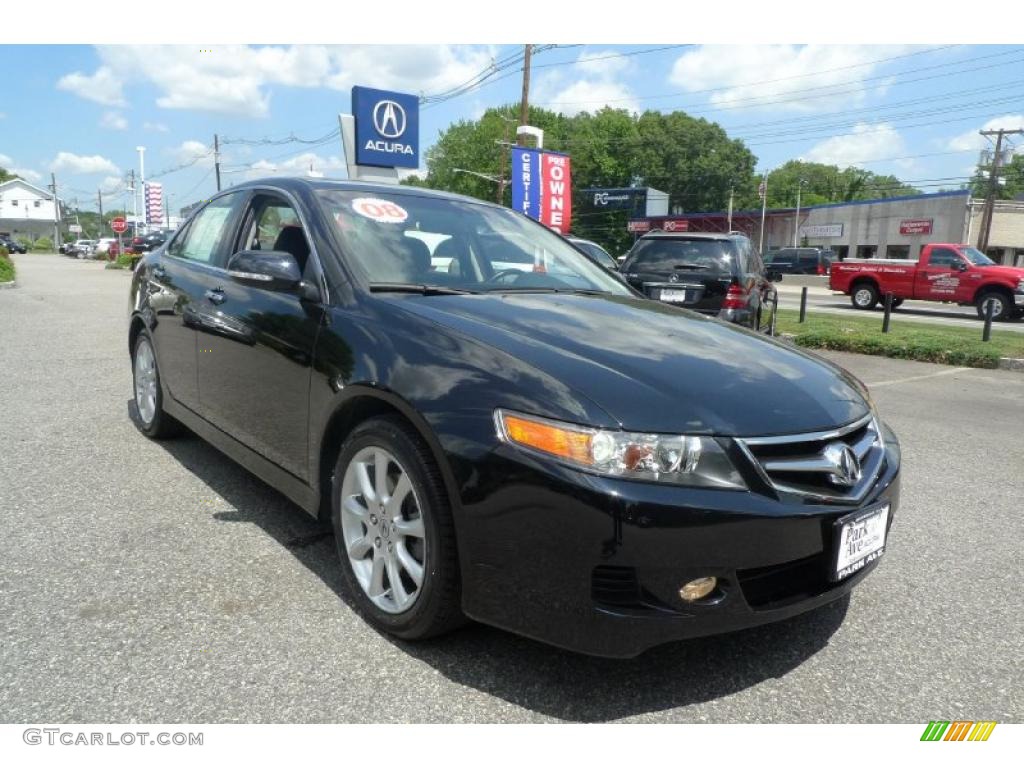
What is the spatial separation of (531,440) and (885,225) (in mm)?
59432

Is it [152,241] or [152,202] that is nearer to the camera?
[152,241]

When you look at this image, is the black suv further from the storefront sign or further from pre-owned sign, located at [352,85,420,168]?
the storefront sign

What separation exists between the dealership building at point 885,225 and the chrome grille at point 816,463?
176 feet

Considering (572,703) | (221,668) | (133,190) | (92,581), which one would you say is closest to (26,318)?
(92,581)

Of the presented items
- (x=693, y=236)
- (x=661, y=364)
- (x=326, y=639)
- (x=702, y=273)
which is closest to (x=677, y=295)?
(x=702, y=273)

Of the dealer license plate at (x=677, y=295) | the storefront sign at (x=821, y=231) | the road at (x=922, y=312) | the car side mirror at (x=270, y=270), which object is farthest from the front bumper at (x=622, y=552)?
the storefront sign at (x=821, y=231)

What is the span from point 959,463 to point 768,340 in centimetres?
292

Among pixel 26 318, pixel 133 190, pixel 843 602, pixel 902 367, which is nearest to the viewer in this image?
pixel 843 602

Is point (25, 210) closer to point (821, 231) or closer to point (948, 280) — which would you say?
point (821, 231)

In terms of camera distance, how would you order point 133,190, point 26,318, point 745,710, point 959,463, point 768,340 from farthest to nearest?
1. point 133,190
2. point 26,318
3. point 959,463
4. point 768,340
5. point 745,710

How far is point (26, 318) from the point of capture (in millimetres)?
12391

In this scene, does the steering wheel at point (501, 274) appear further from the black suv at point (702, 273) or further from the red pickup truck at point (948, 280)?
the red pickup truck at point (948, 280)

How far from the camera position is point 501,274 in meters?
3.54

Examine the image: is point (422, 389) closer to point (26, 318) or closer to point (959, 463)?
point (959, 463)
